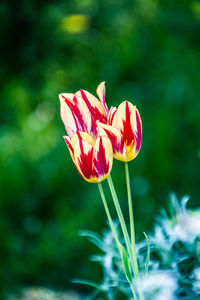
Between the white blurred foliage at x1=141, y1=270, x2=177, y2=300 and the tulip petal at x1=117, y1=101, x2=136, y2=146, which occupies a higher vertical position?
the tulip petal at x1=117, y1=101, x2=136, y2=146

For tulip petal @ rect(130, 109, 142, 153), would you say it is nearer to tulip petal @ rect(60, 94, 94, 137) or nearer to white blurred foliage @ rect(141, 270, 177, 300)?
tulip petal @ rect(60, 94, 94, 137)

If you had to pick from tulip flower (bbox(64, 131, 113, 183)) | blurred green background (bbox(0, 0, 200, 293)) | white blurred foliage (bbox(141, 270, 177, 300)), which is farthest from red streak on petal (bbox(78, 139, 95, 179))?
blurred green background (bbox(0, 0, 200, 293))

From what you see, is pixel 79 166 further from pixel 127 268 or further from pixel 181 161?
pixel 181 161

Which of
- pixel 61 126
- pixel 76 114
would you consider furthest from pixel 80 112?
pixel 61 126

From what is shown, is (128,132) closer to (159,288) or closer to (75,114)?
(75,114)

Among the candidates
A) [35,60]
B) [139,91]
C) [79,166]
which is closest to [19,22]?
[35,60]

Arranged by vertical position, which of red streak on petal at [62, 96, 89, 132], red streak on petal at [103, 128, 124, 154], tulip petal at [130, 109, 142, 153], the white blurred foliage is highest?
red streak on petal at [62, 96, 89, 132]

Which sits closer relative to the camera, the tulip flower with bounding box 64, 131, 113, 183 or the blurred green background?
the tulip flower with bounding box 64, 131, 113, 183

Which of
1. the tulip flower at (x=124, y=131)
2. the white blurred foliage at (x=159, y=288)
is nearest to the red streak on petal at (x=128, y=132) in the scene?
the tulip flower at (x=124, y=131)
